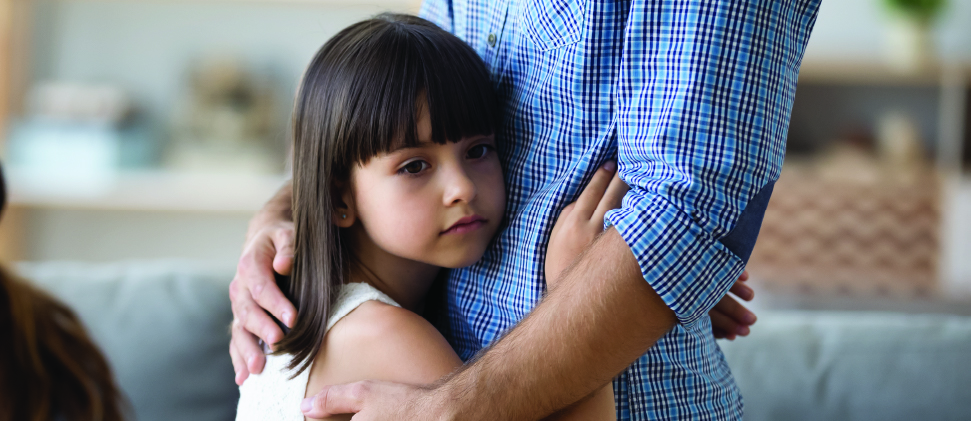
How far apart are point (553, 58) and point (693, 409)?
1.24 ft

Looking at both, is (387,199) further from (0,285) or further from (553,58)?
(0,285)

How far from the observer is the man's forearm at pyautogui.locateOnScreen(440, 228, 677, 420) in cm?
65

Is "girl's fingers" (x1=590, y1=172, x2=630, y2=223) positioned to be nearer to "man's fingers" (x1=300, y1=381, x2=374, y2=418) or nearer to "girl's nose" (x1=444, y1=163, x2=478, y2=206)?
"girl's nose" (x1=444, y1=163, x2=478, y2=206)

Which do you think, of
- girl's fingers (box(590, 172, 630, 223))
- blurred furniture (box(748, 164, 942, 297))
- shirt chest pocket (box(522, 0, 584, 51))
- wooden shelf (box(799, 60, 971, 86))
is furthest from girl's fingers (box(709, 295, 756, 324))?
wooden shelf (box(799, 60, 971, 86))

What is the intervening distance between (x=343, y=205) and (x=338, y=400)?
0.23m

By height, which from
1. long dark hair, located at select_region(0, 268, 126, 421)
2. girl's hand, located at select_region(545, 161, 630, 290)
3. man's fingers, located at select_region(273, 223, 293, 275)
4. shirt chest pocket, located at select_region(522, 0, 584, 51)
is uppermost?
shirt chest pocket, located at select_region(522, 0, 584, 51)

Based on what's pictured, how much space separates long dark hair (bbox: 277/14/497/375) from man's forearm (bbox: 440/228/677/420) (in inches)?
8.6

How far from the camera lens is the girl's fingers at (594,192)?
2.48ft

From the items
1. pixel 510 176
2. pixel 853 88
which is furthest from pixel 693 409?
pixel 853 88

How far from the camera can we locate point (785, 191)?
303 centimetres

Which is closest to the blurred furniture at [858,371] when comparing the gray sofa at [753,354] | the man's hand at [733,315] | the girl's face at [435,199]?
the gray sofa at [753,354]

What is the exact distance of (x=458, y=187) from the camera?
0.80 m

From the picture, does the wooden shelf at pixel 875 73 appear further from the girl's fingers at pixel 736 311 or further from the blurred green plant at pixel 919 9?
the girl's fingers at pixel 736 311

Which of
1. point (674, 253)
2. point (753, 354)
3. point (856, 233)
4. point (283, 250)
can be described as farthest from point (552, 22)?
point (856, 233)
